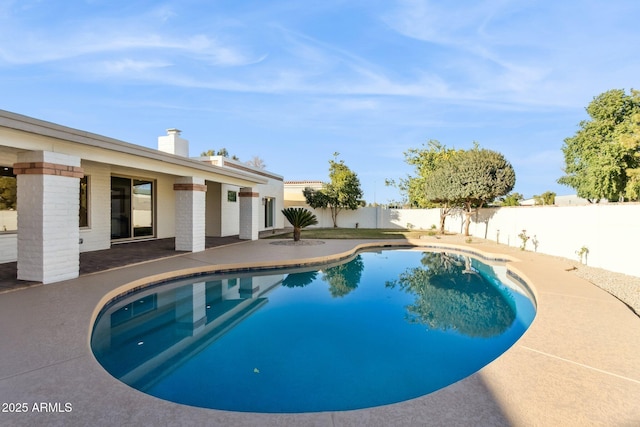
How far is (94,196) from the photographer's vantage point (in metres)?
10.8

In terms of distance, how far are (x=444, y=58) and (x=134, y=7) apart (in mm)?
11433

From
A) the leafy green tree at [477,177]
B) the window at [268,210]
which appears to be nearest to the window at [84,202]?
the window at [268,210]

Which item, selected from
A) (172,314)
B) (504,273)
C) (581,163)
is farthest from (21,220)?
(581,163)

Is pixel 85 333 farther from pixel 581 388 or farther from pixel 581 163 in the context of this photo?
pixel 581 163

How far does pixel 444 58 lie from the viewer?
1379 centimetres

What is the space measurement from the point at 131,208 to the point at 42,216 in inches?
265

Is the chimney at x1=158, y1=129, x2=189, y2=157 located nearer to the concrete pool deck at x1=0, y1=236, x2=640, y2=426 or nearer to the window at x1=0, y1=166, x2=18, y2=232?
the window at x1=0, y1=166, x2=18, y2=232

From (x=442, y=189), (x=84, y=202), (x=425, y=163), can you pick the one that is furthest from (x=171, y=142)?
(x=425, y=163)

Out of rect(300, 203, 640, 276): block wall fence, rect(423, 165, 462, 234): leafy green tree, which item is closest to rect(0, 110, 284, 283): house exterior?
rect(423, 165, 462, 234): leafy green tree

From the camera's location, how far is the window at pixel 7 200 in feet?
28.0

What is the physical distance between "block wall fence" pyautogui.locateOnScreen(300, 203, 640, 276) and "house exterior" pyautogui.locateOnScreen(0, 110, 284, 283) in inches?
487

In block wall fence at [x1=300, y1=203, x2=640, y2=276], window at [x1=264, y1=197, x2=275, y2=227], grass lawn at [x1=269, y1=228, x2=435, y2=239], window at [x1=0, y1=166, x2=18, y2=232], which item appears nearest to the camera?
window at [x1=0, y1=166, x2=18, y2=232]

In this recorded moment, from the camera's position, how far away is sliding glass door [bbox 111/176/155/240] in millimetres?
12266

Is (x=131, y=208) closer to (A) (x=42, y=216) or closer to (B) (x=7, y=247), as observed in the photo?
(B) (x=7, y=247)
